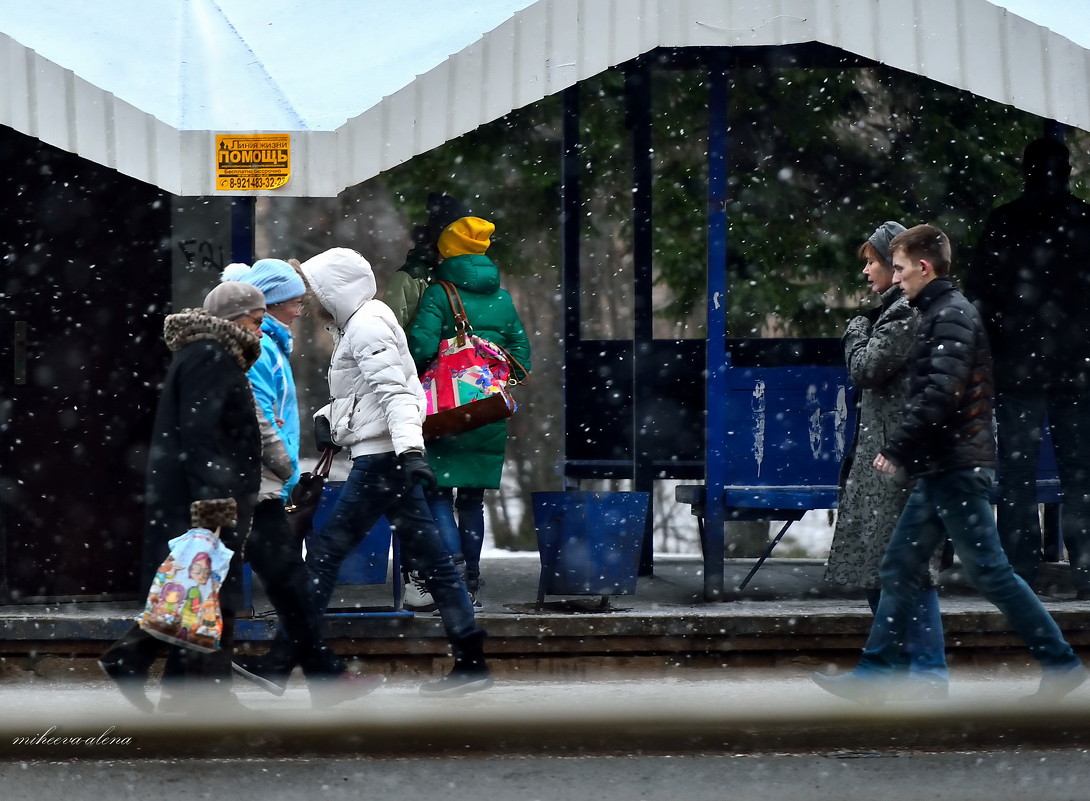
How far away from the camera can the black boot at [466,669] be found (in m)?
6.85

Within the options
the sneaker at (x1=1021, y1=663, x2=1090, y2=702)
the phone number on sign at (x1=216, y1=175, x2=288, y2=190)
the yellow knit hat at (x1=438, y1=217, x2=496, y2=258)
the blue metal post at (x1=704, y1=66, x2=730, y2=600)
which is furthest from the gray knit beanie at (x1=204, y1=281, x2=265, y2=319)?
the sneaker at (x1=1021, y1=663, x2=1090, y2=702)

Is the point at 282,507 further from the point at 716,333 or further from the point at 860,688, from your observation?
the point at 716,333

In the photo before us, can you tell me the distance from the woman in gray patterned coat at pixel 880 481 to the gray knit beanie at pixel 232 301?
231cm

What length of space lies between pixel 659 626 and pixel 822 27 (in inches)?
106

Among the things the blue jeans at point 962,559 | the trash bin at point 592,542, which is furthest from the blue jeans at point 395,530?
the blue jeans at point 962,559

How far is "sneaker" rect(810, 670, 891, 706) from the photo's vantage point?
261 inches

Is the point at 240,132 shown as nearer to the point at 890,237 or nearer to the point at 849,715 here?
the point at 890,237

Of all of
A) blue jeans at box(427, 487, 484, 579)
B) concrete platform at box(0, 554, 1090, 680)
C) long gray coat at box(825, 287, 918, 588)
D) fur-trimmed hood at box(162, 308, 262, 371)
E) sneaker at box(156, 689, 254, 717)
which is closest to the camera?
fur-trimmed hood at box(162, 308, 262, 371)

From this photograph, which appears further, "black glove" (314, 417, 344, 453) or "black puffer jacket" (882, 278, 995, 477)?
"black glove" (314, 417, 344, 453)

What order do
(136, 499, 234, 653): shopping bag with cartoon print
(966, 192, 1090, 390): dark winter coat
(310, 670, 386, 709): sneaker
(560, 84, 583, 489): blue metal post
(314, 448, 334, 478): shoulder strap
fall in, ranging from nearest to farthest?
1. (136, 499, 234, 653): shopping bag with cartoon print
2. (310, 670, 386, 709): sneaker
3. (314, 448, 334, 478): shoulder strap
4. (966, 192, 1090, 390): dark winter coat
5. (560, 84, 583, 489): blue metal post

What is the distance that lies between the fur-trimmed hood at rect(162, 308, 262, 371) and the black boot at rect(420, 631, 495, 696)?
1.49 metres

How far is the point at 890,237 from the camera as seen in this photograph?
6.87m

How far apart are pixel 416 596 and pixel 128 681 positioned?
2047mm

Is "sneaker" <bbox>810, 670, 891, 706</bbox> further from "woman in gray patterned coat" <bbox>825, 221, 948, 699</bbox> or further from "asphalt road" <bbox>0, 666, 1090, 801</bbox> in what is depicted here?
"woman in gray patterned coat" <bbox>825, 221, 948, 699</bbox>
